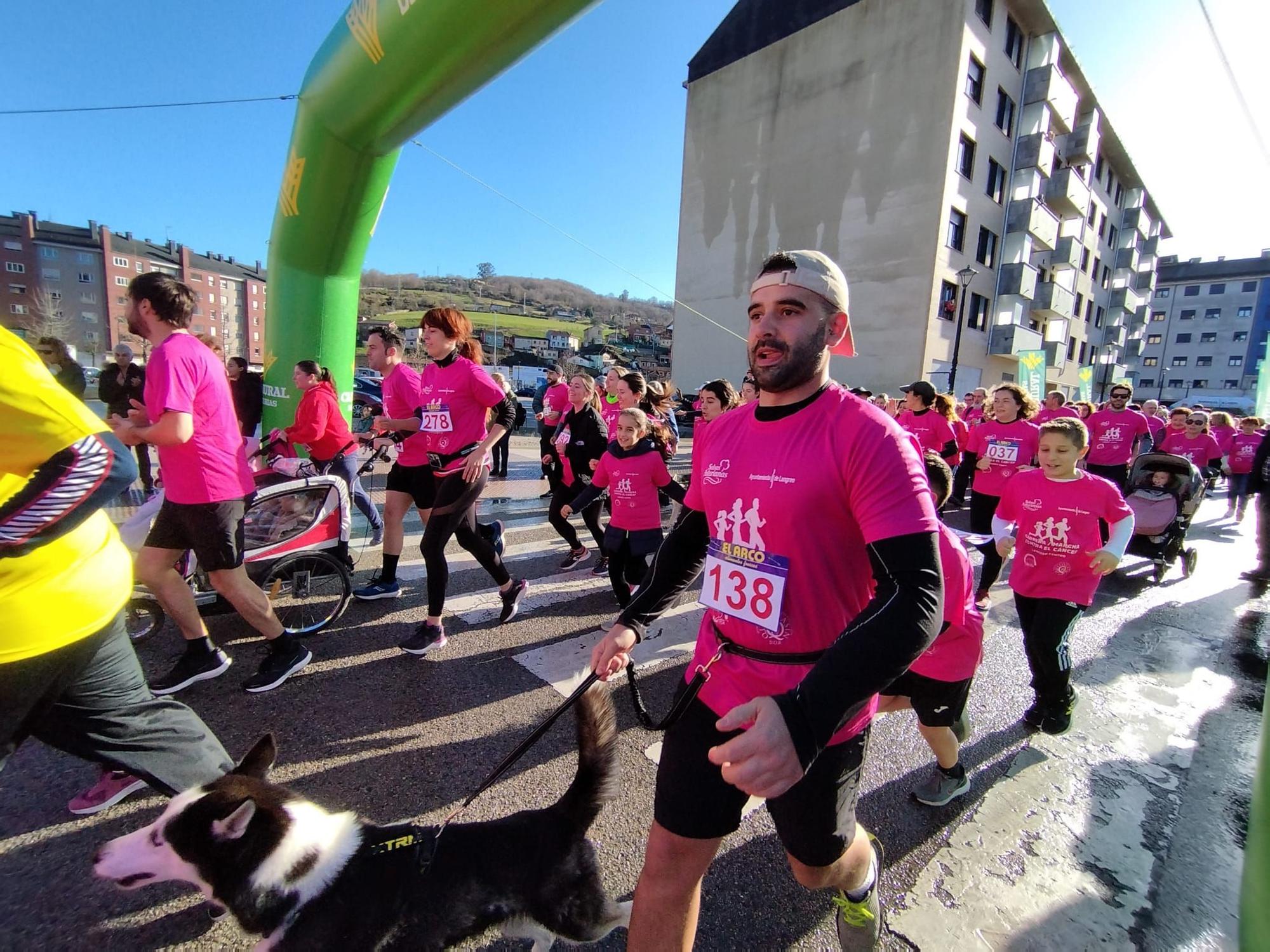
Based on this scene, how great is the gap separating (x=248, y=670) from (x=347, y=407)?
424 centimetres

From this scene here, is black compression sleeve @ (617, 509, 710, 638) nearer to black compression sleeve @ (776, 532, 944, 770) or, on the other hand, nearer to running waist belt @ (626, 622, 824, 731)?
running waist belt @ (626, 622, 824, 731)

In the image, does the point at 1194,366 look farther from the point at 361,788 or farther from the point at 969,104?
the point at 361,788

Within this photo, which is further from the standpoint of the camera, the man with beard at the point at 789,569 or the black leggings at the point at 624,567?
the black leggings at the point at 624,567

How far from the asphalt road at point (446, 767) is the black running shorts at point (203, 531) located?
0.85 m

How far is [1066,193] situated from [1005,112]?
608 cm

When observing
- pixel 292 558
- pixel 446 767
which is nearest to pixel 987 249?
pixel 292 558

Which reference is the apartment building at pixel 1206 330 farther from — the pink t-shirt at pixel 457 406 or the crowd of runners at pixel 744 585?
the pink t-shirt at pixel 457 406

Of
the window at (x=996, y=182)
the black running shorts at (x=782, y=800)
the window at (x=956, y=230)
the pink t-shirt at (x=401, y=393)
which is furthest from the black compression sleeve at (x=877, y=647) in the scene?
the window at (x=996, y=182)

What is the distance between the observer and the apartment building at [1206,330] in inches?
2378

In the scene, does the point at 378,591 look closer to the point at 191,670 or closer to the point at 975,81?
the point at 191,670

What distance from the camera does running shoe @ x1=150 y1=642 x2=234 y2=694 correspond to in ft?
10.6

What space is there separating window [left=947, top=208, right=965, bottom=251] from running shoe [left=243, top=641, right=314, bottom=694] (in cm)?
2756

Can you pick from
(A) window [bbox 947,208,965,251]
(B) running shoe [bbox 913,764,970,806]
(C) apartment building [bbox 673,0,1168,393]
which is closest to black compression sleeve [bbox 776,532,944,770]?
(B) running shoe [bbox 913,764,970,806]

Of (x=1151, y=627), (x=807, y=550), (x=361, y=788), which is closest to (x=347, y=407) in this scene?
(x=361, y=788)
